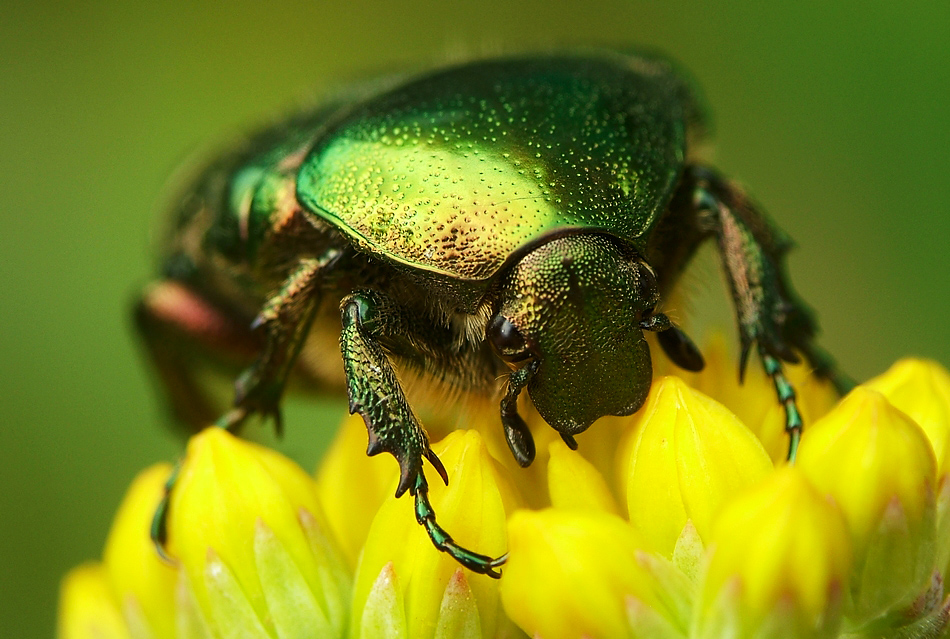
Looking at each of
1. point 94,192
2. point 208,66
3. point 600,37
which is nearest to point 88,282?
point 94,192

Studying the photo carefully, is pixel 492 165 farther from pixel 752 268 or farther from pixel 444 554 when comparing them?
pixel 444 554

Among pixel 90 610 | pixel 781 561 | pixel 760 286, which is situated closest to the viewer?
pixel 781 561

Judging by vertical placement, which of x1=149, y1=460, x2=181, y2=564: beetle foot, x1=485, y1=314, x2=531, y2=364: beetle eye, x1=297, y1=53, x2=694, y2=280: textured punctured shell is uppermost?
x1=297, y1=53, x2=694, y2=280: textured punctured shell

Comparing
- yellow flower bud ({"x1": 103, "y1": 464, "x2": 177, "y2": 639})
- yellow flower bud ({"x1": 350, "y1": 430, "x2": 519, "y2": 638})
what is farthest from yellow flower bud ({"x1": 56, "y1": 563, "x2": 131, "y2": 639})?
yellow flower bud ({"x1": 350, "y1": 430, "x2": 519, "y2": 638})

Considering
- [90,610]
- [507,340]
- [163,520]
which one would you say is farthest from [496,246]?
[90,610]

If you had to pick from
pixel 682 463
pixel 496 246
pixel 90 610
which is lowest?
pixel 90 610

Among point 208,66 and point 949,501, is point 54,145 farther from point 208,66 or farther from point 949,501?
point 949,501

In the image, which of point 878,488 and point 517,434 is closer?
point 878,488

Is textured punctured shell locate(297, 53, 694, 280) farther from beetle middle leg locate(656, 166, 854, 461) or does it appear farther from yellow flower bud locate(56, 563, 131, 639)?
yellow flower bud locate(56, 563, 131, 639)
